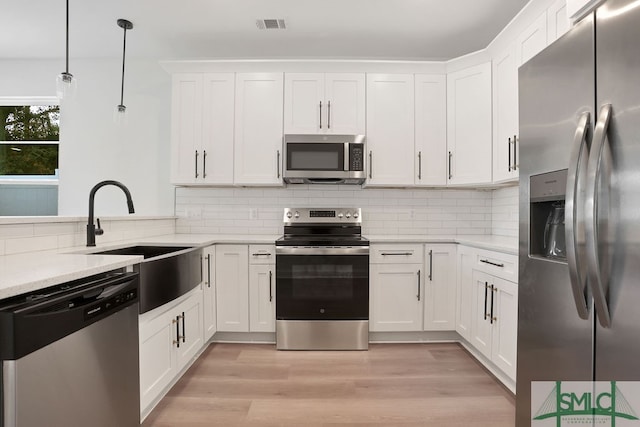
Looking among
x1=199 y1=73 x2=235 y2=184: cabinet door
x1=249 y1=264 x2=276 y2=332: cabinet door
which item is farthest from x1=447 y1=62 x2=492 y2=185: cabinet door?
x1=199 y1=73 x2=235 y2=184: cabinet door

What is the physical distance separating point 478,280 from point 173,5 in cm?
314

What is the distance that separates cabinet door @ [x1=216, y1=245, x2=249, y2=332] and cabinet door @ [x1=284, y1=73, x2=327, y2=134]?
3.97ft

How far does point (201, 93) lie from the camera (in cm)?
324

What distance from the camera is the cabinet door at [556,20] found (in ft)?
6.66

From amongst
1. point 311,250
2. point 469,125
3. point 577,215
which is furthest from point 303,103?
point 577,215

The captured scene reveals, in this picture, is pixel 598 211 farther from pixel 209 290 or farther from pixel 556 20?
pixel 209 290

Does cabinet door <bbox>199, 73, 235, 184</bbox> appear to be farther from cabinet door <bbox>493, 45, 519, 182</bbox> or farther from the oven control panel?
cabinet door <bbox>493, 45, 519, 182</bbox>

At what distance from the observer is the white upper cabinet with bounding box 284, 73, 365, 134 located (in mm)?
3219

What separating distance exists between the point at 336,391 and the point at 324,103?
7.74ft

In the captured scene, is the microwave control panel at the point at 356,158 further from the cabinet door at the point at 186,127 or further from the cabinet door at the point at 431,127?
the cabinet door at the point at 186,127

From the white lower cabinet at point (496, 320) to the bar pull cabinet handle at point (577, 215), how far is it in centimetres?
100

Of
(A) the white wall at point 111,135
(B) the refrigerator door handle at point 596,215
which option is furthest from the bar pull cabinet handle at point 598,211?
(A) the white wall at point 111,135

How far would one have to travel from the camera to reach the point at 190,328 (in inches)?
95.5

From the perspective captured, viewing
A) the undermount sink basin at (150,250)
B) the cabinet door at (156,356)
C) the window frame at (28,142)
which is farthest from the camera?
the window frame at (28,142)
